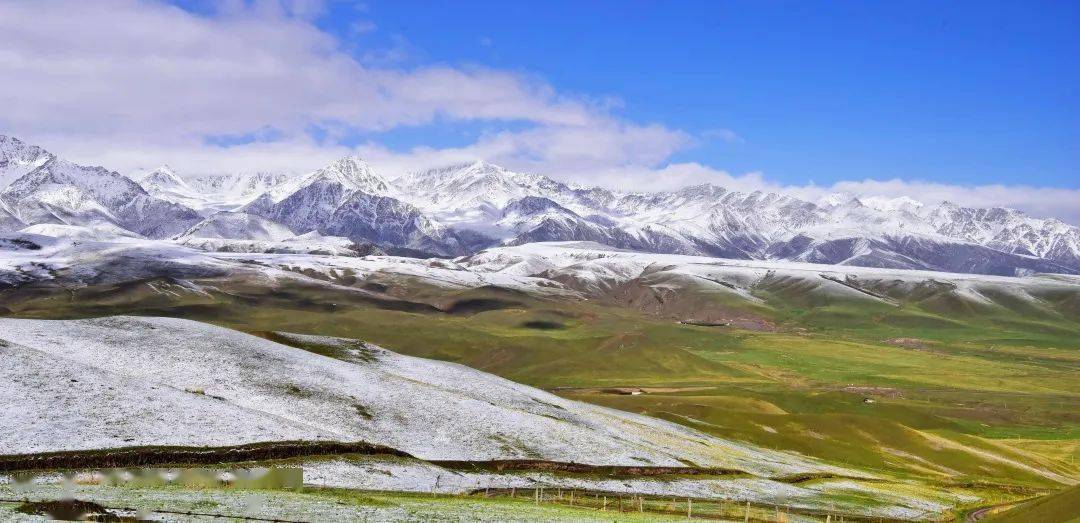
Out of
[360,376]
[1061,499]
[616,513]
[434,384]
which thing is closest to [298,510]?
[616,513]

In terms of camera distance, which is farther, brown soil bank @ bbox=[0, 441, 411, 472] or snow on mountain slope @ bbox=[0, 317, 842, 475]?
snow on mountain slope @ bbox=[0, 317, 842, 475]

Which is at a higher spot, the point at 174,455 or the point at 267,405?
the point at 267,405

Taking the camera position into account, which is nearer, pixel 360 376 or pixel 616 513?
pixel 616 513

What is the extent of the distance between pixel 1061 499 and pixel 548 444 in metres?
45.6

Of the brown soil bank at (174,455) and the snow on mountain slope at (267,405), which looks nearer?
the brown soil bank at (174,455)

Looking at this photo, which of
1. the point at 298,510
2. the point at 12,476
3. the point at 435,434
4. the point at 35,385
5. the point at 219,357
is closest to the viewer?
the point at 298,510

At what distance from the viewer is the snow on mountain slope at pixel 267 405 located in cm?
6378

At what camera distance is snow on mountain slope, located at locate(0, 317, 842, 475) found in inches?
2511

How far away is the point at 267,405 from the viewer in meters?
80.9

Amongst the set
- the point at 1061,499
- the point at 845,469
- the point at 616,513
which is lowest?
the point at 845,469

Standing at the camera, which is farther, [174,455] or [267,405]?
[267,405]

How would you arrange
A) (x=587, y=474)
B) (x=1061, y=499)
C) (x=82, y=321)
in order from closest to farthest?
(x=1061, y=499), (x=587, y=474), (x=82, y=321)

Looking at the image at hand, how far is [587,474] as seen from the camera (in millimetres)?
76438

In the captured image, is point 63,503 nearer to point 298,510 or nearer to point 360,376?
point 298,510
